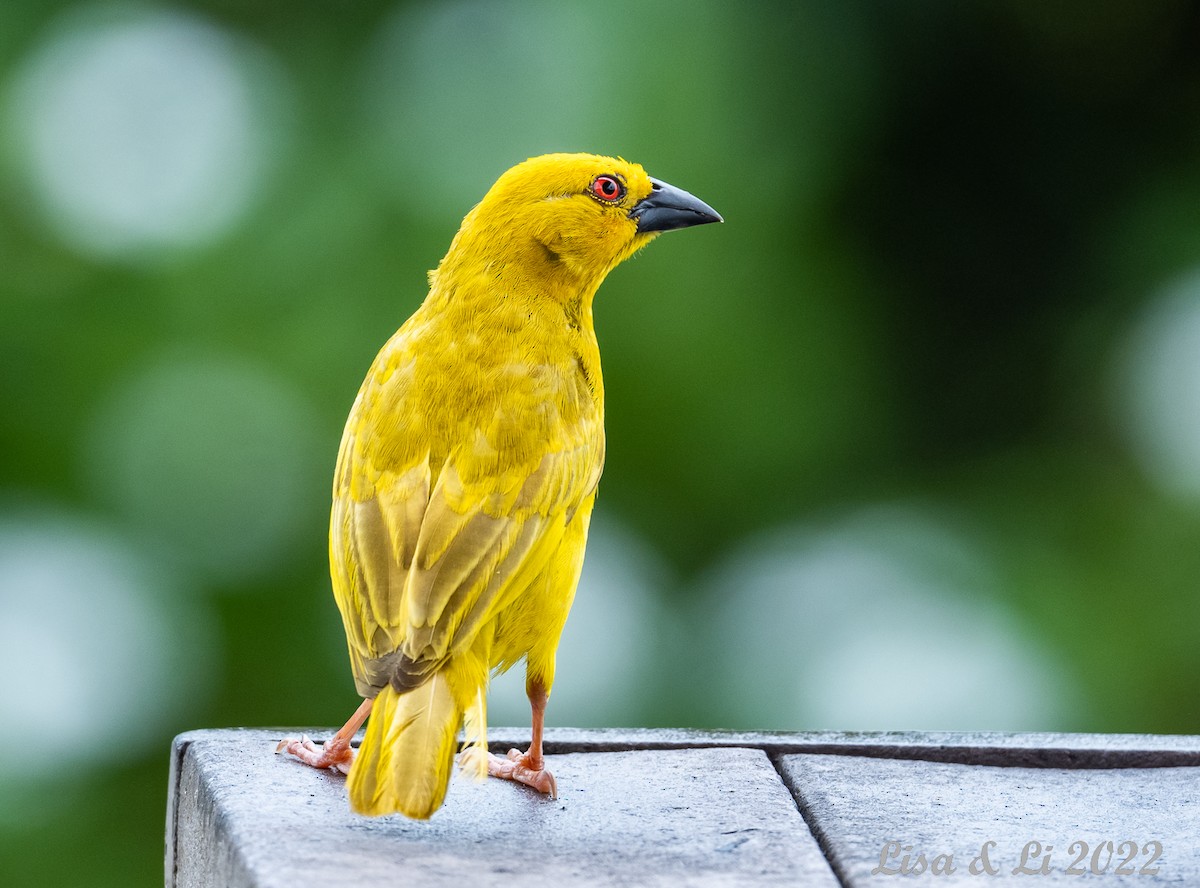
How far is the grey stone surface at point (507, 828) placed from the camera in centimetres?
258

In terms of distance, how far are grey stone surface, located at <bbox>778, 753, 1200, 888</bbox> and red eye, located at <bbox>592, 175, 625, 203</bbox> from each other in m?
1.36

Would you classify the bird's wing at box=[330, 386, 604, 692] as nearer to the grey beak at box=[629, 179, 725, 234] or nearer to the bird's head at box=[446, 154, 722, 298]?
the bird's head at box=[446, 154, 722, 298]

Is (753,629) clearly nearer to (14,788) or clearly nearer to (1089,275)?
(1089,275)

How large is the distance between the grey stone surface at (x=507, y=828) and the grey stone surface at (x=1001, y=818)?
0.09 m

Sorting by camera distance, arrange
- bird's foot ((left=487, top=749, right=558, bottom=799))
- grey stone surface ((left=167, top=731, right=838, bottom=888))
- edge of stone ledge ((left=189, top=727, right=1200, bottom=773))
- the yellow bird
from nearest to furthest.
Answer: grey stone surface ((left=167, top=731, right=838, bottom=888)) < the yellow bird < bird's foot ((left=487, top=749, right=558, bottom=799)) < edge of stone ledge ((left=189, top=727, right=1200, bottom=773))

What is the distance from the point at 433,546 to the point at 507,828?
535mm

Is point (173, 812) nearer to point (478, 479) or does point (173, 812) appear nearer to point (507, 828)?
point (507, 828)

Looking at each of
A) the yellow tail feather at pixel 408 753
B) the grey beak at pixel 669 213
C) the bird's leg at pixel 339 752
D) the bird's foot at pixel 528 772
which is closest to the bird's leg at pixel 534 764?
the bird's foot at pixel 528 772

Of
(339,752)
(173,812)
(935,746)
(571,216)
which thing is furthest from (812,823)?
(571,216)

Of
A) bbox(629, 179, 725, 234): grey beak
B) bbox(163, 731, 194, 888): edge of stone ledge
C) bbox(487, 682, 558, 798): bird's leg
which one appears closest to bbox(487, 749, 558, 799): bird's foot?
bbox(487, 682, 558, 798): bird's leg

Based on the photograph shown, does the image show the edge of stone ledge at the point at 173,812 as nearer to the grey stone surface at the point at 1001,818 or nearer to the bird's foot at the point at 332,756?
the bird's foot at the point at 332,756

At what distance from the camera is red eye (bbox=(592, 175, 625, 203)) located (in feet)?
12.3

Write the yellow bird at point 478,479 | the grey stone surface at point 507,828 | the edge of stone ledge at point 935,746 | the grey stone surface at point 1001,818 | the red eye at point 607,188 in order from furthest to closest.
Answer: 1. the red eye at point 607,188
2. the edge of stone ledge at point 935,746
3. the yellow bird at point 478,479
4. the grey stone surface at point 1001,818
5. the grey stone surface at point 507,828

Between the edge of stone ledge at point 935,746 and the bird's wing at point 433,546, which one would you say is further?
the edge of stone ledge at point 935,746
